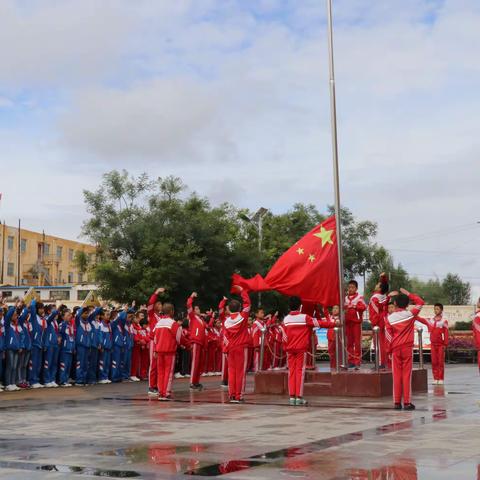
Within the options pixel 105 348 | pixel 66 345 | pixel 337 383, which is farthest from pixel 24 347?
pixel 337 383

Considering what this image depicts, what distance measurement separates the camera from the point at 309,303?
1878cm

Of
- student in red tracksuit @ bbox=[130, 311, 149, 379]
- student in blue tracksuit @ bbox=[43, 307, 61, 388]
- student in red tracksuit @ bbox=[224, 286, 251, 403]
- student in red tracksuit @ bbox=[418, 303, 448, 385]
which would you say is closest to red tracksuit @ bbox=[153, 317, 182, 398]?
student in red tracksuit @ bbox=[224, 286, 251, 403]

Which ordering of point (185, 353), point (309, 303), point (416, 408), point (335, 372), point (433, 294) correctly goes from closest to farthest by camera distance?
point (416, 408) < point (335, 372) < point (309, 303) < point (185, 353) < point (433, 294)

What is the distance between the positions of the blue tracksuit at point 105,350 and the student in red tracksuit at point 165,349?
605 centimetres

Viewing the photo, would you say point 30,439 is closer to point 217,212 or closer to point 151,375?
point 151,375

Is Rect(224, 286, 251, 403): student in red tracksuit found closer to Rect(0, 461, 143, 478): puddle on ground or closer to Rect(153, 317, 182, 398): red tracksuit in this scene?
Rect(153, 317, 182, 398): red tracksuit

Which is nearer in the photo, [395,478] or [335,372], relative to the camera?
[395,478]

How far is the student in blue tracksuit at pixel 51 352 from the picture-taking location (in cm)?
2062

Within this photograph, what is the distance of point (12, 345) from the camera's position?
19344mm

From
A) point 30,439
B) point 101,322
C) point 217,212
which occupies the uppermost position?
point 217,212

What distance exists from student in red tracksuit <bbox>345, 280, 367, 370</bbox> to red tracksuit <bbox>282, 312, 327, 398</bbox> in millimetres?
3664

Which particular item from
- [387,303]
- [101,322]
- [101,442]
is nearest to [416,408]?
[387,303]

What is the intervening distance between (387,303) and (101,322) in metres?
8.30

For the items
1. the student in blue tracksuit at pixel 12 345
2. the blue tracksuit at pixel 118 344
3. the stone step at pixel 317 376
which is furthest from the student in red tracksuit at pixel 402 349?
the blue tracksuit at pixel 118 344
